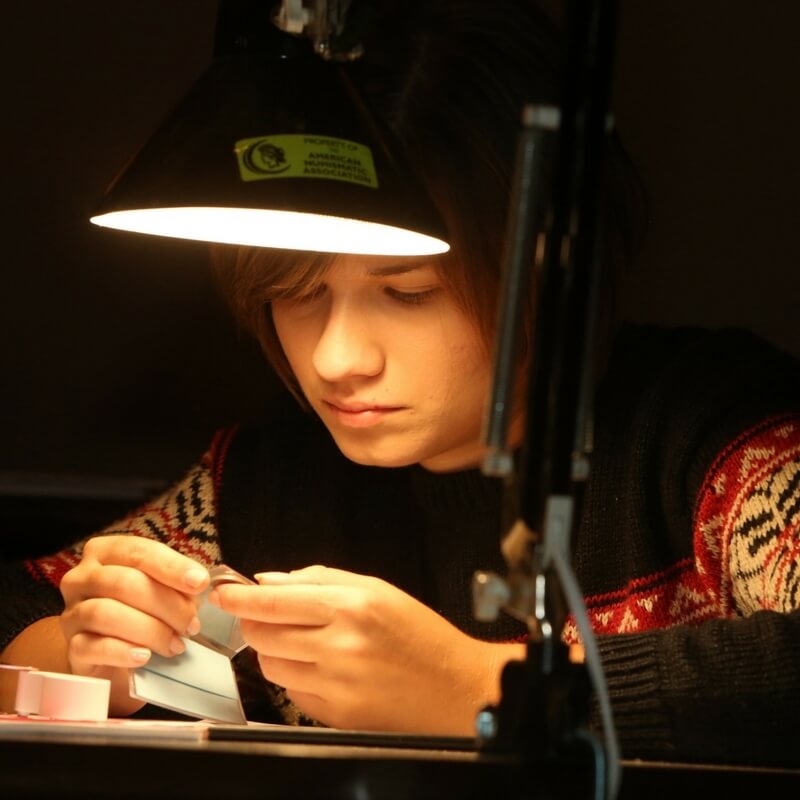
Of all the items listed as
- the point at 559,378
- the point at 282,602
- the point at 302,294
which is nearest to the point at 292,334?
the point at 302,294

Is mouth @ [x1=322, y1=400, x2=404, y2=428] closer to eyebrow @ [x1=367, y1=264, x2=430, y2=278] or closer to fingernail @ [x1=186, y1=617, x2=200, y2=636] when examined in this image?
eyebrow @ [x1=367, y1=264, x2=430, y2=278]

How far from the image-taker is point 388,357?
1.44m

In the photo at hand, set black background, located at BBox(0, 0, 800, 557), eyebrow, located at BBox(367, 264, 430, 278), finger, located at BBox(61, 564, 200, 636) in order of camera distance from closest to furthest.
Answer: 1. finger, located at BBox(61, 564, 200, 636)
2. eyebrow, located at BBox(367, 264, 430, 278)
3. black background, located at BBox(0, 0, 800, 557)

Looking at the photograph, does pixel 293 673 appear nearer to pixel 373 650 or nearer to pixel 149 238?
pixel 373 650

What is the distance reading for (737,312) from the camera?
7.35ft

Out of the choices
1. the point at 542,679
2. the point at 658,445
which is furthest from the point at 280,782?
the point at 658,445

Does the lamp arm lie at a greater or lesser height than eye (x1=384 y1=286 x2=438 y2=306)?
lesser

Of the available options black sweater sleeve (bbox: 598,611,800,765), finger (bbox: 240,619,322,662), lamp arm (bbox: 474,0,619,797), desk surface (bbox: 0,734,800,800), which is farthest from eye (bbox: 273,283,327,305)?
desk surface (bbox: 0,734,800,800)

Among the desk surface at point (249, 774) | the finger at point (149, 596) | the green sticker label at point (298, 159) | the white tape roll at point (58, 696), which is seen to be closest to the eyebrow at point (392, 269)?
the green sticker label at point (298, 159)

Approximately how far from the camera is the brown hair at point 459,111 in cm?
142

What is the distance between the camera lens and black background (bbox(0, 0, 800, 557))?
220 centimetres

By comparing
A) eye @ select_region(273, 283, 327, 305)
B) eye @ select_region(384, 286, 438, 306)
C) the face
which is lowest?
the face

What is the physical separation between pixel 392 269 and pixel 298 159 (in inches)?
11.9

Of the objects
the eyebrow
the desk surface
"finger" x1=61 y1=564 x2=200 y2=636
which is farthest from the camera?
the eyebrow
